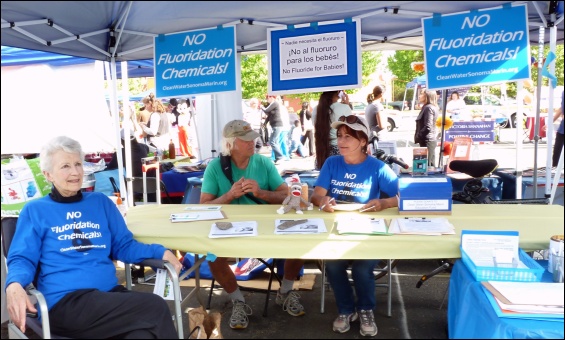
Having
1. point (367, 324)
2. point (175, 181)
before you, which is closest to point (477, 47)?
point (367, 324)

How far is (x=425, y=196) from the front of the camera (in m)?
2.81

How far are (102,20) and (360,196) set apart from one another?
7.60 feet

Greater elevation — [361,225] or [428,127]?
[428,127]

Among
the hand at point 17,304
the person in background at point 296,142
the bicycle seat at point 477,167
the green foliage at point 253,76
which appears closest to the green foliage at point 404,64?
the green foliage at point 253,76

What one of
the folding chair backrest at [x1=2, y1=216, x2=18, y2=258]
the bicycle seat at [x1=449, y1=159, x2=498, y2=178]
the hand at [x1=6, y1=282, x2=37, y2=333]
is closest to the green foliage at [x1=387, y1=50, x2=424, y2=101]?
the bicycle seat at [x1=449, y1=159, x2=498, y2=178]

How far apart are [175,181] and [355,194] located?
3239mm

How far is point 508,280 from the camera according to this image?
2020mm

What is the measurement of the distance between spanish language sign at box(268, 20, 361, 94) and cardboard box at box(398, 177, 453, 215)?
53.3 inches

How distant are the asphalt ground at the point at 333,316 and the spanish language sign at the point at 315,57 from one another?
1620 millimetres

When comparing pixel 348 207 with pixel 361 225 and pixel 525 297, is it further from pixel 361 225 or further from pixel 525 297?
pixel 525 297

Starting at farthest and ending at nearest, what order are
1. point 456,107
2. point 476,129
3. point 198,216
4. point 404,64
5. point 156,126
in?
point 404,64 < point 456,107 < point 476,129 < point 156,126 < point 198,216

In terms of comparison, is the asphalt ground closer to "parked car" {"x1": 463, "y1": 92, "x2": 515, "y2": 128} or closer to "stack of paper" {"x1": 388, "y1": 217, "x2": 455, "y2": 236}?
"stack of paper" {"x1": 388, "y1": 217, "x2": 455, "y2": 236}

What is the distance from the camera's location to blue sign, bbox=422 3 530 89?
138 inches

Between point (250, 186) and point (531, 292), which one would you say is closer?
point (531, 292)
